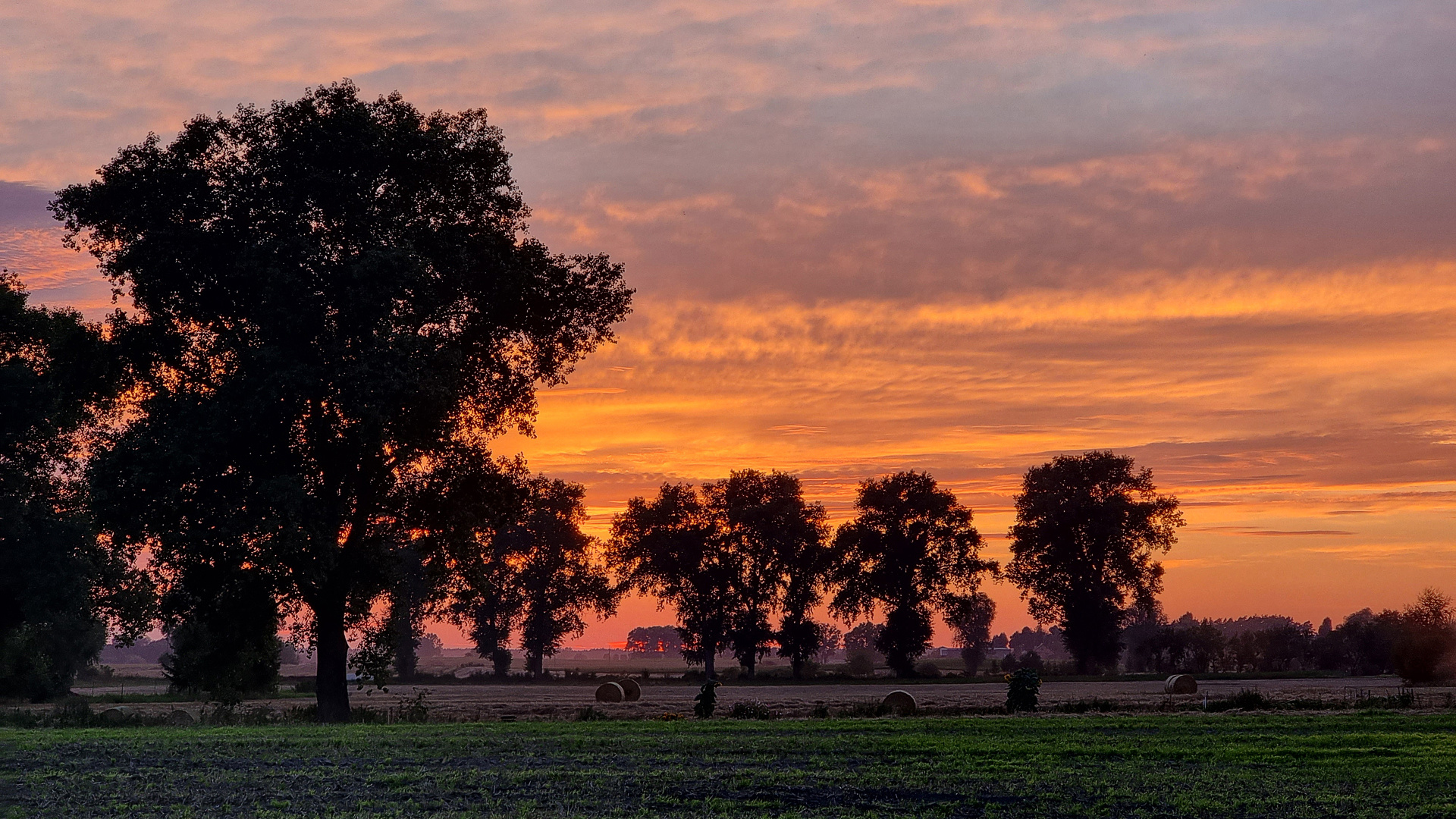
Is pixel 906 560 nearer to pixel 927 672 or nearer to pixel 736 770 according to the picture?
pixel 927 672

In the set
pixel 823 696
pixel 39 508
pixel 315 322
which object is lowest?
pixel 823 696

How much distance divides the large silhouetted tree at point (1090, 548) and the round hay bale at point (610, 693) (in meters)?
49.0

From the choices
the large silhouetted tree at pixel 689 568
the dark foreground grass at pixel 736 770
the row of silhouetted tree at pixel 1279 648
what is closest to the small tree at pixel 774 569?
the large silhouetted tree at pixel 689 568

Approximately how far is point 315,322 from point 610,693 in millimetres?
31875

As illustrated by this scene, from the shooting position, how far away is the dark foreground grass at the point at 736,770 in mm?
19031

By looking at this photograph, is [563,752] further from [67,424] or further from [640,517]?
[640,517]

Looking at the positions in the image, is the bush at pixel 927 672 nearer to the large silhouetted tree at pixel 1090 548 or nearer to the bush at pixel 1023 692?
the large silhouetted tree at pixel 1090 548

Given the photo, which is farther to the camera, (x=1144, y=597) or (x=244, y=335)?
(x=1144, y=597)

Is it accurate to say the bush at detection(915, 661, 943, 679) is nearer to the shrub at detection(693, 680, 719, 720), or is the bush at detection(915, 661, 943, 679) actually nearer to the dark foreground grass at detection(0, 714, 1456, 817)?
the shrub at detection(693, 680, 719, 720)

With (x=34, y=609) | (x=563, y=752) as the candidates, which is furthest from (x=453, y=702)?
(x=563, y=752)

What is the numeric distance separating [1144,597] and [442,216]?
74713 millimetres

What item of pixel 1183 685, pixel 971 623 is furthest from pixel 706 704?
pixel 971 623

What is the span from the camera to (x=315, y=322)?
37.3 metres

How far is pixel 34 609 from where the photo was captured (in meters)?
55.8
